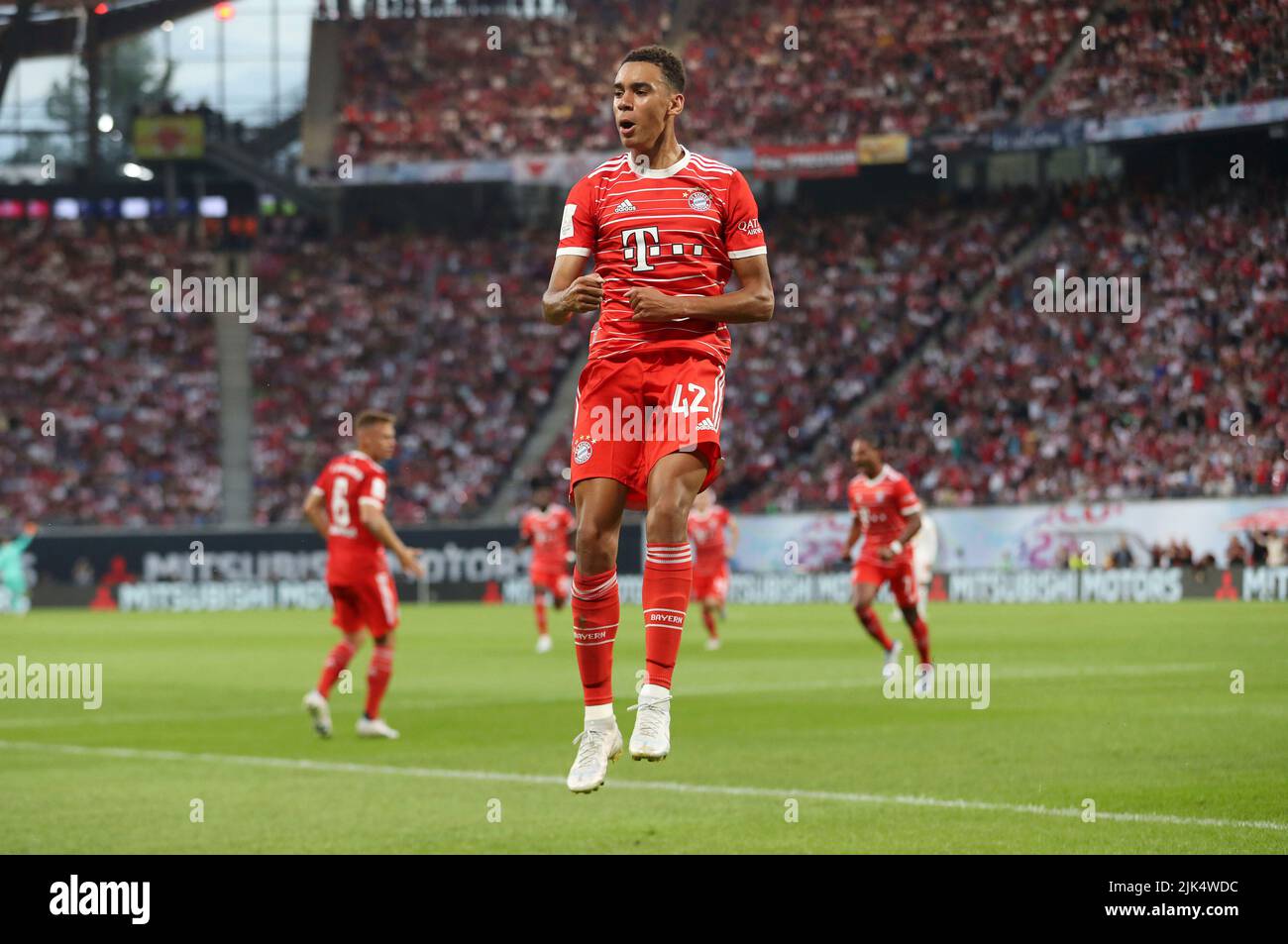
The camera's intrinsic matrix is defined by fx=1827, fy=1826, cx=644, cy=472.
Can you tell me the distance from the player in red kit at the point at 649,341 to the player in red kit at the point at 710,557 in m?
21.9

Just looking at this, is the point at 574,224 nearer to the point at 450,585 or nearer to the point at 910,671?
the point at 910,671

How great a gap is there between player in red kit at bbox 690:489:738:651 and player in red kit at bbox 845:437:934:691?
7.41 meters

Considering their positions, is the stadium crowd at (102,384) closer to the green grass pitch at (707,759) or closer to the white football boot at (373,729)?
the green grass pitch at (707,759)

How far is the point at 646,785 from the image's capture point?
14609 mm

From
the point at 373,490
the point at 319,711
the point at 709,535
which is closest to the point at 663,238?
the point at 373,490

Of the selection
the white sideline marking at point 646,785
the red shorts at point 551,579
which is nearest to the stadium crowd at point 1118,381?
the red shorts at point 551,579

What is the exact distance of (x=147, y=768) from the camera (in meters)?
15.8

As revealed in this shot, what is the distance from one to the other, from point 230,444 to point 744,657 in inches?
1090

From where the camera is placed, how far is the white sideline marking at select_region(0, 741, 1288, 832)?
38.8 ft

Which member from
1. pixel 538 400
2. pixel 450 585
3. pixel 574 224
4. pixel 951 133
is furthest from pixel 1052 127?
pixel 574 224

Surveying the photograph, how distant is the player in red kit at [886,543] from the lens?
21.5 meters

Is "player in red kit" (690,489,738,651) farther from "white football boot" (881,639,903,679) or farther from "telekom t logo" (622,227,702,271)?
"telekom t logo" (622,227,702,271)

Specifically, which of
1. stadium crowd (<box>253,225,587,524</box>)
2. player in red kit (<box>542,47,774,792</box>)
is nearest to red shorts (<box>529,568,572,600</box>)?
stadium crowd (<box>253,225,587,524</box>)

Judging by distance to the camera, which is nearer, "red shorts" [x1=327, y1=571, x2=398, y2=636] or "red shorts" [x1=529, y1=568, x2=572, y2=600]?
"red shorts" [x1=327, y1=571, x2=398, y2=636]
